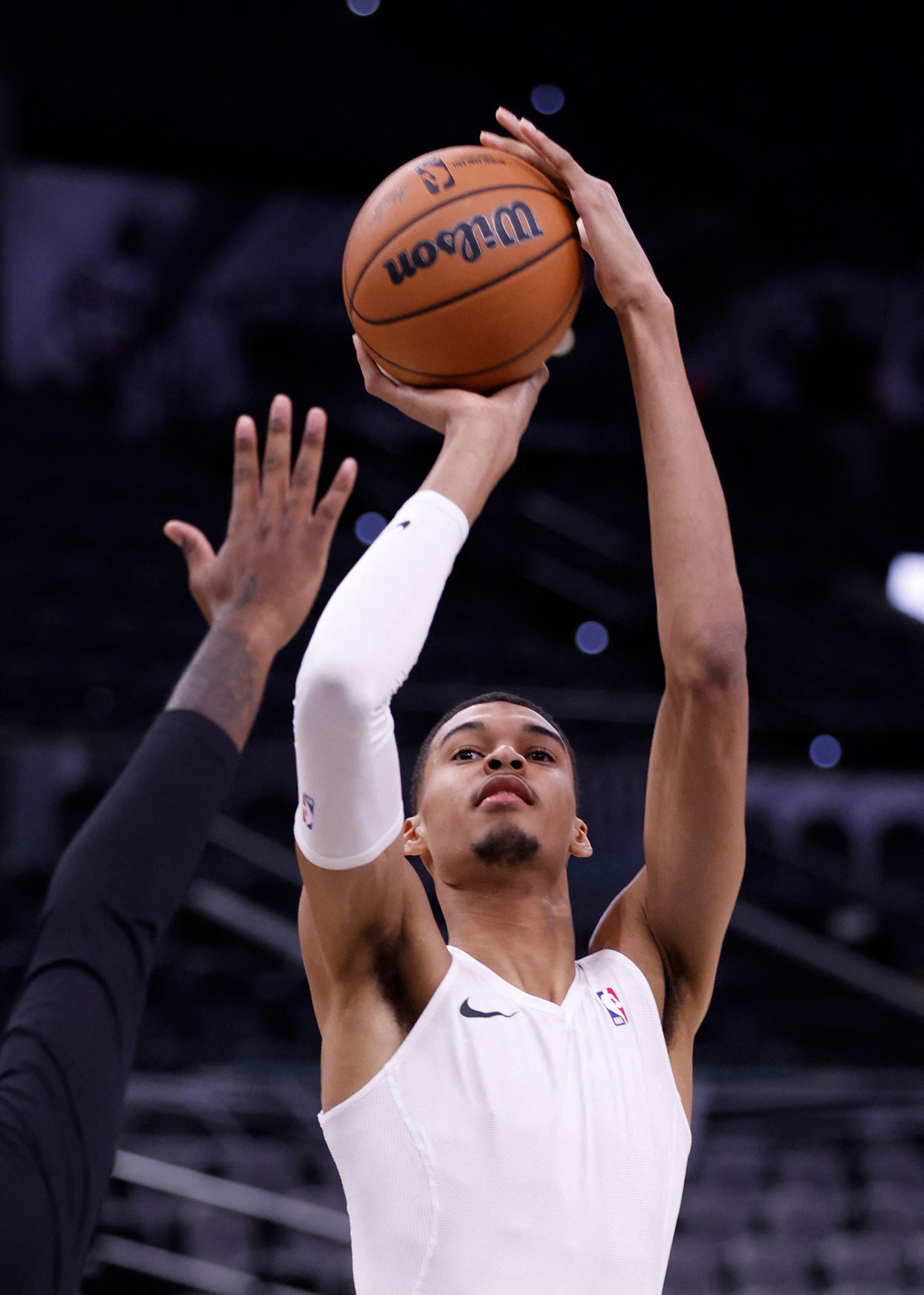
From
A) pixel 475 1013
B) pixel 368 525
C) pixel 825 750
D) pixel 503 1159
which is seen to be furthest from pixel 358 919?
pixel 368 525

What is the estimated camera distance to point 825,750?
11.5 meters

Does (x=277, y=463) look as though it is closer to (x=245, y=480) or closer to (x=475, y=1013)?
(x=245, y=480)

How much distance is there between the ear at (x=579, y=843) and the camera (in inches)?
100.0

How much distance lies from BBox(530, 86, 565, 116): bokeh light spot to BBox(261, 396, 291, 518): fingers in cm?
1253

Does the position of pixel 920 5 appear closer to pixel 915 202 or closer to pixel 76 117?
pixel 915 202

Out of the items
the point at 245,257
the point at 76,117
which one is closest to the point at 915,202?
the point at 245,257

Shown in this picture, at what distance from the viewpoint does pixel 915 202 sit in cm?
1355

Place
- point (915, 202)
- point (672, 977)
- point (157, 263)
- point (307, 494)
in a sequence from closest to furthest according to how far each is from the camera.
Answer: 1. point (307, 494)
2. point (672, 977)
3. point (915, 202)
4. point (157, 263)

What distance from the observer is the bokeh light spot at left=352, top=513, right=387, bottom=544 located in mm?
12812

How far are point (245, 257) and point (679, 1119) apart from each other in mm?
14692

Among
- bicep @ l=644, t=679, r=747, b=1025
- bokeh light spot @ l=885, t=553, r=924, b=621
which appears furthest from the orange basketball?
bokeh light spot @ l=885, t=553, r=924, b=621

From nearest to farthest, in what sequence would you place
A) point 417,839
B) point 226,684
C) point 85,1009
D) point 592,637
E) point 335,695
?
point 85,1009
point 226,684
point 335,695
point 417,839
point 592,637

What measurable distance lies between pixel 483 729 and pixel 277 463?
85cm

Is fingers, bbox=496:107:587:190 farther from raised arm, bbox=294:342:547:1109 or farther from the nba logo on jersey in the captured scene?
the nba logo on jersey
